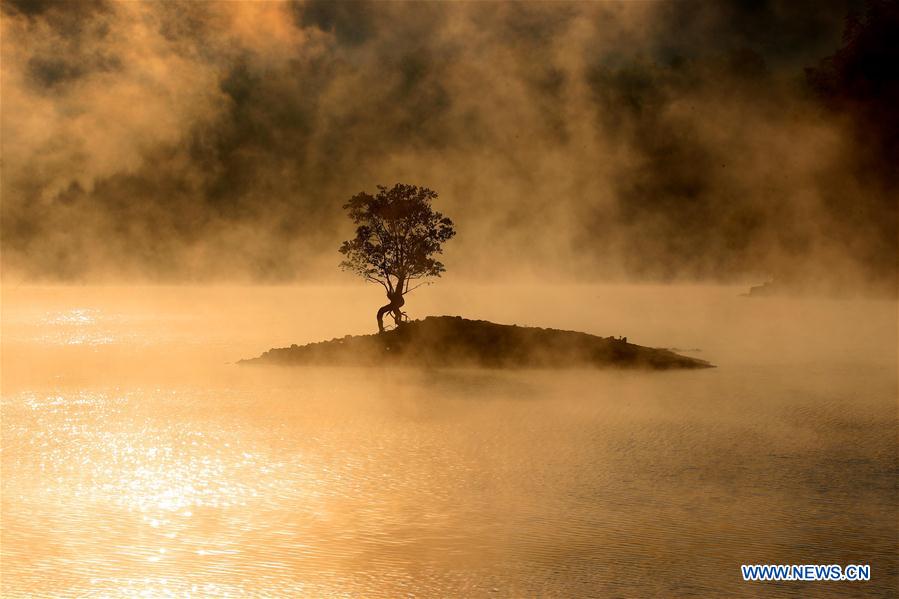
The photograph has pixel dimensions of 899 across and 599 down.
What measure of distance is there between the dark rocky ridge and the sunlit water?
2.40 meters

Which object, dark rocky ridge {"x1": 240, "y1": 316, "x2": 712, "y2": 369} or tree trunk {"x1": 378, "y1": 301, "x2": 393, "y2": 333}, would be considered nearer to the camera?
dark rocky ridge {"x1": 240, "y1": 316, "x2": 712, "y2": 369}

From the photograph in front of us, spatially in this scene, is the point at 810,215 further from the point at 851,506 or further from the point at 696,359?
the point at 851,506

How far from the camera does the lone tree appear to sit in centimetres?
5012

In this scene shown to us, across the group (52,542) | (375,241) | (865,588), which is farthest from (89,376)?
(865,588)

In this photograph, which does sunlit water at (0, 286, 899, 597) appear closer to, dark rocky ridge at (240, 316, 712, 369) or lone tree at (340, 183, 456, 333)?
dark rocky ridge at (240, 316, 712, 369)

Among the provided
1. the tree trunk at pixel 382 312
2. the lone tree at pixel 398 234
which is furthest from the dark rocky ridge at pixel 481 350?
the lone tree at pixel 398 234

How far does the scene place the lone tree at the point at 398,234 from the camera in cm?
5012

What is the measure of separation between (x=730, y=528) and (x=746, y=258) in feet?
424

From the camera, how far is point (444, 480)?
22.5 meters

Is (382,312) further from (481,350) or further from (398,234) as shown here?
(481,350)

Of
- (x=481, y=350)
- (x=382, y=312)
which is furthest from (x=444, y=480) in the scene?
(x=382, y=312)

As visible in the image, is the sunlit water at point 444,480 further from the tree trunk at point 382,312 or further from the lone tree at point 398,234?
the lone tree at point 398,234

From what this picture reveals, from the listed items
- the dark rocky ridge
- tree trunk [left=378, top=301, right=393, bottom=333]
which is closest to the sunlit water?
the dark rocky ridge

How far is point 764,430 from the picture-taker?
29203 mm
